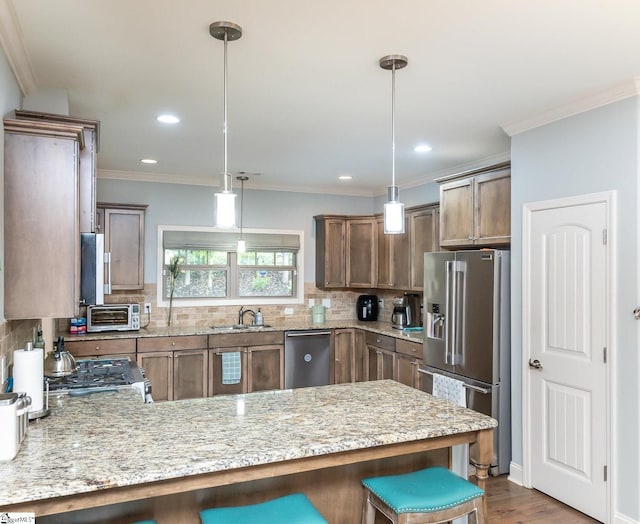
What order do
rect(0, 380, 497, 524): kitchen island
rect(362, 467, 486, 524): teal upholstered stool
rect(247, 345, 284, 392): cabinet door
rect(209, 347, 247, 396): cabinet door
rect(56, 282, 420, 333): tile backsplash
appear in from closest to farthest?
rect(0, 380, 497, 524): kitchen island
rect(362, 467, 486, 524): teal upholstered stool
rect(209, 347, 247, 396): cabinet door
rect(247, 345, 284, 392): cabinet door
rect(56, 282, 420, 333): tile backsplash

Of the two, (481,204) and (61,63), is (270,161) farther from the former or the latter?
(61,63)

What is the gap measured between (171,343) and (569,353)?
368 cm

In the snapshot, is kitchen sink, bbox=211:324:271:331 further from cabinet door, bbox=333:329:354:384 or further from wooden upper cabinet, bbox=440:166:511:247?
wooden upper cabinet, bbox=440:166:511:247

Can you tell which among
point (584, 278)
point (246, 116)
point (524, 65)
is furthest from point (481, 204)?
point (246, 116)

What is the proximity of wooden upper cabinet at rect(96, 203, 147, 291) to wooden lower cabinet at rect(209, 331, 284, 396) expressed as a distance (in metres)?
1.09

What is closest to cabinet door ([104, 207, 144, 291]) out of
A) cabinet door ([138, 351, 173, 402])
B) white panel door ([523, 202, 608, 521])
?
cabinet door ([138, 351, 173, 402])

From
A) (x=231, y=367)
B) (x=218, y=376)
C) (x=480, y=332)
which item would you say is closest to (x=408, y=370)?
(x=480, y=332)

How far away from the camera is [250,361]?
18.0ft

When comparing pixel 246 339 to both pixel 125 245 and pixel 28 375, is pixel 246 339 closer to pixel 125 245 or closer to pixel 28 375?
pixel 125 245

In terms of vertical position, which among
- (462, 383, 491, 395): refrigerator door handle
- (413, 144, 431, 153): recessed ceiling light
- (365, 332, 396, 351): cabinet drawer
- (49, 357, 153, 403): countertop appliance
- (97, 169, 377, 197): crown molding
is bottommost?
(462, 383, 491, 395): refrigerator door handle

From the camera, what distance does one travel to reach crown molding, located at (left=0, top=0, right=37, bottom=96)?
212 centimetres

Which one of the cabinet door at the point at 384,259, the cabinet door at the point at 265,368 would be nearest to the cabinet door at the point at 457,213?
the cabinet door at the point at 384,259

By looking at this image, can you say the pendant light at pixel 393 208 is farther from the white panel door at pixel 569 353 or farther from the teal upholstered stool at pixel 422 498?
the white panel door at pixel 569 353

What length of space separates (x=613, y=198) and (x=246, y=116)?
2.44 meters
